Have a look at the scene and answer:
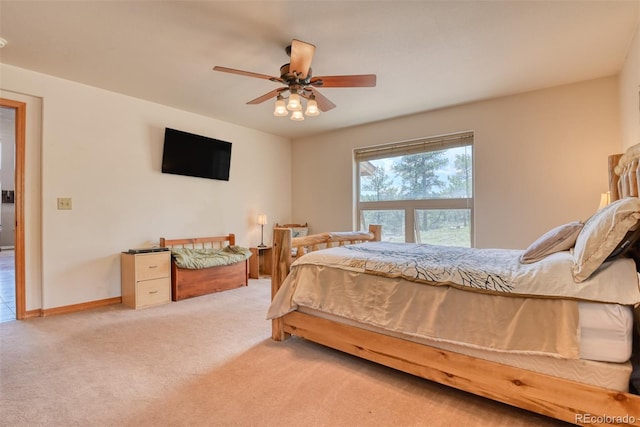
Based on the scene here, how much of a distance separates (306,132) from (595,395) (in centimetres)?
476

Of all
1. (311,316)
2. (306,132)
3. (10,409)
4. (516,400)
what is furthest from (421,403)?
(306,132)

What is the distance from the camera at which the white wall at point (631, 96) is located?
2.26m

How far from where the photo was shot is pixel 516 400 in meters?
1.40

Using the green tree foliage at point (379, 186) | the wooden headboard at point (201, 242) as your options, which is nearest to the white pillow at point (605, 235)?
the green tree foliage at point (379, 186)

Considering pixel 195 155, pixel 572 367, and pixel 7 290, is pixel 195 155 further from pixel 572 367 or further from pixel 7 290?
pixel 572 367

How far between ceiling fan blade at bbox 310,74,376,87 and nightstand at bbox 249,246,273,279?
3.11m

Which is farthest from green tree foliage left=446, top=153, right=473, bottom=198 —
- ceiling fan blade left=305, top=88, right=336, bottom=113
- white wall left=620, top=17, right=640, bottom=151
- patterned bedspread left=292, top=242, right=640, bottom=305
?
ceiling fan blade left=305, top=88, right=336, bottom=113

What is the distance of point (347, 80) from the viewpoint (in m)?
2.20

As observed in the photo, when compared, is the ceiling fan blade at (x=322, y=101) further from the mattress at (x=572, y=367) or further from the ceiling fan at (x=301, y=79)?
the mattress at (x=572, y=367)

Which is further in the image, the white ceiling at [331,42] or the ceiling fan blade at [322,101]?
the ceiling fan blade at [322,101]

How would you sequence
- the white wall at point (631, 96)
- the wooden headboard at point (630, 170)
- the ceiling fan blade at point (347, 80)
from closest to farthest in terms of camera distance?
the wooden headboard at point (630, 170)
the ceiling fan blade at point (347, 80)
the white wall at point (631, 96)

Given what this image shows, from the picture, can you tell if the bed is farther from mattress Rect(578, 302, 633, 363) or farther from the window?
the window

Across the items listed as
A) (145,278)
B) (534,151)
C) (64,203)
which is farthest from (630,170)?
(64,203)

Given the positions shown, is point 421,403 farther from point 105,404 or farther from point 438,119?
point 438,119
